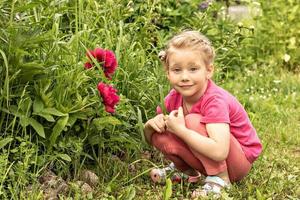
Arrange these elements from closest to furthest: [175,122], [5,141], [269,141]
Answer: [5,141] < [175,122] < [269,141]

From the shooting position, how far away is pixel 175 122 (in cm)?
339

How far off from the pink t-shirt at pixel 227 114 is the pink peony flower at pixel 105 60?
17.0 inches

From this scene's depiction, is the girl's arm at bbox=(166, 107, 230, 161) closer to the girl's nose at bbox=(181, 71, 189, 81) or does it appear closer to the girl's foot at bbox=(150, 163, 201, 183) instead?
the girl's nose at bbox=(181, 71, 189, 81)

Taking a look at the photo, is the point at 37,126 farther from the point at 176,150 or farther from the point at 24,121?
the point at 176,150

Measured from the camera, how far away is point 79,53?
12.5 feet

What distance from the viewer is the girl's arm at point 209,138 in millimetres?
3316

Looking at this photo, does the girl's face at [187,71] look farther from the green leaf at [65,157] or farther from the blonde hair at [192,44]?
the green leaf at [65,157]

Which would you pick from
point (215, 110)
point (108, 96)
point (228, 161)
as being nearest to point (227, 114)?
point (215, 110)

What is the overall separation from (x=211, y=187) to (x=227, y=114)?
38 centimetres

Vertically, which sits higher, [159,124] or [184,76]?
[184,76]

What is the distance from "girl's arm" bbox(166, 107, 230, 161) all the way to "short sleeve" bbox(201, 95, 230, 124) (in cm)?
3

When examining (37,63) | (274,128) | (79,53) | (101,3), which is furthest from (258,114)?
(37,63)

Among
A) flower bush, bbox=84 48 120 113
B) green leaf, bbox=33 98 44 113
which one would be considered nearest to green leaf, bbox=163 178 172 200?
flower bush, bbox=84 48 120 113

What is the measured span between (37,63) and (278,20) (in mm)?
4186
